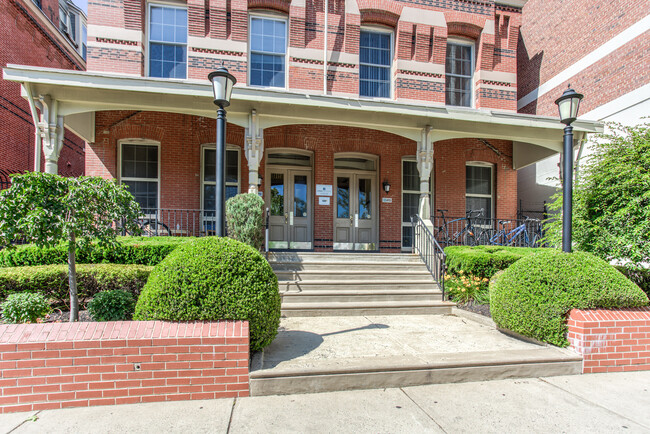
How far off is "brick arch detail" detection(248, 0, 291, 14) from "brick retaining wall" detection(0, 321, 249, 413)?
933cm

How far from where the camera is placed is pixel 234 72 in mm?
9703

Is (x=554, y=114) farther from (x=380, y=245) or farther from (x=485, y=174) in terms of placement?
(x=380, y=245)

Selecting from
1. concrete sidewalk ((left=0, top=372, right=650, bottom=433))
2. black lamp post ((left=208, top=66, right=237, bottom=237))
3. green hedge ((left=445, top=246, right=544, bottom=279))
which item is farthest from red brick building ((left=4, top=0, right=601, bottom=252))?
concrete sidewalk ((left=0, top=372, right=650, bottom=433))

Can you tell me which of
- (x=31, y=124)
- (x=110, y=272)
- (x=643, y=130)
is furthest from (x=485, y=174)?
(x=31, y=124)

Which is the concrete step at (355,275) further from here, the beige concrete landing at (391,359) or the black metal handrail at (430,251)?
the beige concrete landing at (391,359)

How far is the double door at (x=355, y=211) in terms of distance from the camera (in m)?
10.5

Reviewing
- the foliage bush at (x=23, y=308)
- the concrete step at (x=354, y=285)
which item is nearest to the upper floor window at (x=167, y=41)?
the concrete step at (x=354, y=285)

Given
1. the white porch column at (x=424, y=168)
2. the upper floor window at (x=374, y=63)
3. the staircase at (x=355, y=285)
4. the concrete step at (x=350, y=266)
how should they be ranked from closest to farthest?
the staircase at (x=355, y=285) < the concrete step at (x=350, y=266) < the white porch column at (x=424, y=168) < the upper floor window at (x=374, y=63)

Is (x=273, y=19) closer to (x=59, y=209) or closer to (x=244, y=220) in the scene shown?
(x=244, y=220)

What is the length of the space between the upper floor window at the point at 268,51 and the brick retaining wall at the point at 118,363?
8259mm

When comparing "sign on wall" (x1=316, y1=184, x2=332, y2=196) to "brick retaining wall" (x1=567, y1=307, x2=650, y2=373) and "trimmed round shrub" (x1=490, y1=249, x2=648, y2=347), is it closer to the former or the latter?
"trimmed round shrub" (x1=490, y1=249, x2=648, y2=347)

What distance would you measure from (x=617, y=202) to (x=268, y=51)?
8.65 metres

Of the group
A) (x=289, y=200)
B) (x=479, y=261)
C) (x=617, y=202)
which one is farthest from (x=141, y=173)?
(x=617, y=202)

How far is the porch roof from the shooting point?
23.5 ft
